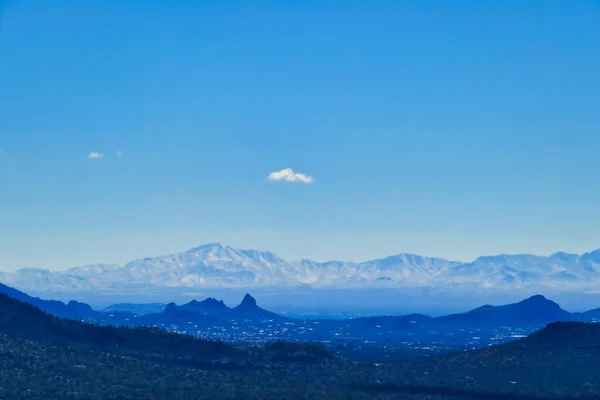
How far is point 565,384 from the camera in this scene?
4894 inches

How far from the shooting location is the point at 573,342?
15325 cm

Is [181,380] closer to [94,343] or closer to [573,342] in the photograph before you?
[94,343]

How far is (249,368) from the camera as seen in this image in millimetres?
150500

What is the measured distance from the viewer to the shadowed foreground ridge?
114m

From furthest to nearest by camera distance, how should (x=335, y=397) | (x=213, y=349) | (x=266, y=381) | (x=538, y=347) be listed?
1. (x=213, y=349)
2. (x=538, y=347)
3. (x=266, y=381)
4. (x=335, y=397)

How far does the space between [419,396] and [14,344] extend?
70.7 m

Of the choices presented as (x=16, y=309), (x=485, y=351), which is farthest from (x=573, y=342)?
(x=16, y=309)

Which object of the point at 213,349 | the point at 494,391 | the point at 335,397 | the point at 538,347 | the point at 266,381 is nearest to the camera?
the point at 335,397

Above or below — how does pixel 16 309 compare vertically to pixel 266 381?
above

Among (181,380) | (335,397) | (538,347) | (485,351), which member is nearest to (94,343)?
(181,380)

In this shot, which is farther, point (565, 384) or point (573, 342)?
point (573, 342)

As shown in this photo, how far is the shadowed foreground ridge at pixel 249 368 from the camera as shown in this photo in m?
114

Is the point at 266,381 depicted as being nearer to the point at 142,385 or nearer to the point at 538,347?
the point at 142,385

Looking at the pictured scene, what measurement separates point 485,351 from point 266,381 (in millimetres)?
48898
